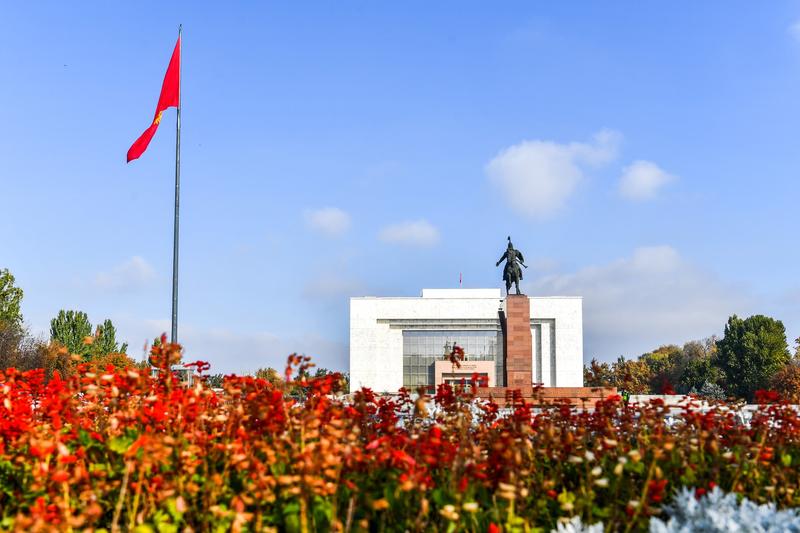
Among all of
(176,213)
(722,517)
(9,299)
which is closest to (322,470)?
(722,517)

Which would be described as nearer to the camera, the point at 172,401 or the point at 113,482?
the point at 113,482

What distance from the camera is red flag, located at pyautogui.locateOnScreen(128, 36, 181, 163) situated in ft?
64.3

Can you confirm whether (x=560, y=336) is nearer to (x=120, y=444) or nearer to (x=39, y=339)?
(x=39, y=339)

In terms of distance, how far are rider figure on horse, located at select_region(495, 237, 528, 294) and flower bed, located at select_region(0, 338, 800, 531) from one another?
67.9 ft

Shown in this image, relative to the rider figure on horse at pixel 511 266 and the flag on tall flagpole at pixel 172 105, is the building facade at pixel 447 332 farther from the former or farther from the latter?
the flag on tall flagpole at pixel 172 105

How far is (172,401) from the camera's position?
211 inches

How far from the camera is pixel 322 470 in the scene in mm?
4496

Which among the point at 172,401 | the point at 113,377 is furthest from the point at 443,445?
the point at 113,377

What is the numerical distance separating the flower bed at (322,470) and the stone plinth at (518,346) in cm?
1756

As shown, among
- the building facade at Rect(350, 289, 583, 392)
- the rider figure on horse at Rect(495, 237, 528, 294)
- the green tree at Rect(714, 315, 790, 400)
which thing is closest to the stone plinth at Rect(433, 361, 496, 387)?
the building facade at Rect(350, 289, 583, 392)

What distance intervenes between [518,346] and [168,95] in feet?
42.4

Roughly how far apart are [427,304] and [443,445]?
54572 mm

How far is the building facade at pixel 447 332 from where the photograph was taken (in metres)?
58.8

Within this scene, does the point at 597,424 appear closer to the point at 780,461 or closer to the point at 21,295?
the point at 780,461
